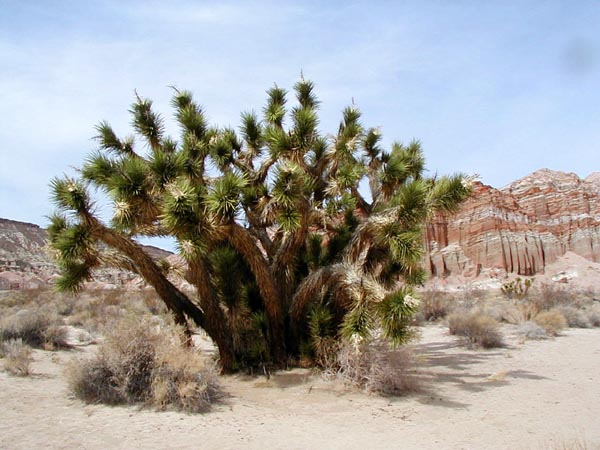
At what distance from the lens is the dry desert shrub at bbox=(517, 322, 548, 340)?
13.7 m

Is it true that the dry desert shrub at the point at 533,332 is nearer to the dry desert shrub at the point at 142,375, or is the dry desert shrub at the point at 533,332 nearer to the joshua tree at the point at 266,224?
the joshua tree at the point at 266,224

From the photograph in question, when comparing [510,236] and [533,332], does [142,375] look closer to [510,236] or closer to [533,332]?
[533,332]

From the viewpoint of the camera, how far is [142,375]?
709 centimetres

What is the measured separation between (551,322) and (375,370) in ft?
30.8

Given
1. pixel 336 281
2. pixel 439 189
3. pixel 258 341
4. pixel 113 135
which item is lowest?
pixel 258 341

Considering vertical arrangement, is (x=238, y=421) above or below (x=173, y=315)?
below

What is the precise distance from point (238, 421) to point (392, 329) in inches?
98.1

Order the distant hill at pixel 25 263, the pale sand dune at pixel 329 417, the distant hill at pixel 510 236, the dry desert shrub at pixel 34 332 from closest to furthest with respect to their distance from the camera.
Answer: the pale sand dune at pixel 329 417 → the dry desert shrub at pixel 34 332 → the distant hill at pixel 25 263 → the distant hill at pixel 510 236

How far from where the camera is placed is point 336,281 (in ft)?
29.8

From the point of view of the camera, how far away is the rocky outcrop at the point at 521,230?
5144 cm

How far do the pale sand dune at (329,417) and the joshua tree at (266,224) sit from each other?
1128 mm

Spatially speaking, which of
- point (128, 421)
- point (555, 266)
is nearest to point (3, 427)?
point (128, 421)

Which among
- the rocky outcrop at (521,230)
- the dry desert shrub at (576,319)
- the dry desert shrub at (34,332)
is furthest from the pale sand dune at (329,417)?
the rocky outcrop at (521,230)

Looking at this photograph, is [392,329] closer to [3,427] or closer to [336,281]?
[336,281]
